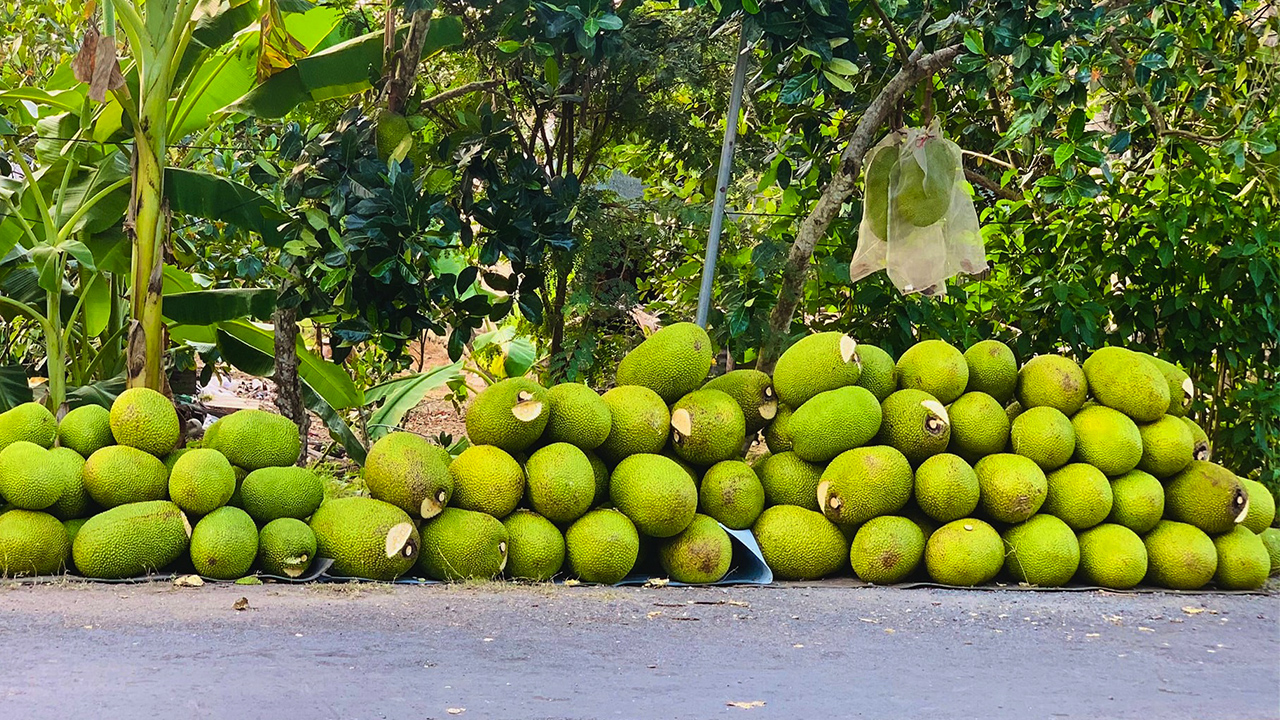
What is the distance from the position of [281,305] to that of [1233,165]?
377 cm

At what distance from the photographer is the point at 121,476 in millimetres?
3156

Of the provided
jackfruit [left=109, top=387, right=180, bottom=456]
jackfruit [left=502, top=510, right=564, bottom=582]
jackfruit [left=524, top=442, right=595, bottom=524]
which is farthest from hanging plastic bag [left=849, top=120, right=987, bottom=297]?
jackfruit [left=109, top=387, right=180, bottom=456]

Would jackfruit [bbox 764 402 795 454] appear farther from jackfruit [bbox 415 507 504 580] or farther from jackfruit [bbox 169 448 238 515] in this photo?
jackfruit [bbox 169 448 238 515]

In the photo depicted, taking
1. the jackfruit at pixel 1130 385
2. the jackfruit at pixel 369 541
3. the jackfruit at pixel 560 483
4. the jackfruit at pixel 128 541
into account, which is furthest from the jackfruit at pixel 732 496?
the jackfruit at pixel 128 541

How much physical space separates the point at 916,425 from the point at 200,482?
2.23 m

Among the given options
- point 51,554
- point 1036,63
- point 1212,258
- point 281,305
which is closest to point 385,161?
point 281,305

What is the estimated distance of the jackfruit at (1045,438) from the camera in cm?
359

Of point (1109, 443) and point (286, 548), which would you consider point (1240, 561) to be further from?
point (286, 548)

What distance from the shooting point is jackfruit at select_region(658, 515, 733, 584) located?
345 centimetres

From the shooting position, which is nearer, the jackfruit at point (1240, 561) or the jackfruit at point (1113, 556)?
the jackfruit at point (1113, 556)

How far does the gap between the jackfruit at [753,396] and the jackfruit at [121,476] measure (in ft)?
5.90

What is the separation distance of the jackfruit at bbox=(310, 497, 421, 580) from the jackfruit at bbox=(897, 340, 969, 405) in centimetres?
175

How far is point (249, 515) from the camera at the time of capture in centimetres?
328

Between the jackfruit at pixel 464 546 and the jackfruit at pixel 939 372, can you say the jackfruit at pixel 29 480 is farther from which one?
the jackfruit at pixel 939 372
